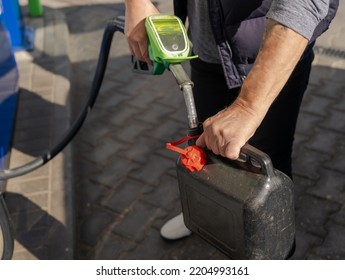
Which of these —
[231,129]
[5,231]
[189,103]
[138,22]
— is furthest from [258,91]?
[5,231]

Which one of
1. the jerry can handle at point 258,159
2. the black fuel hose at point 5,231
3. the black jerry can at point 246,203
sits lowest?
the black fuel hose at point 5,231

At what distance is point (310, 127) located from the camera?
11.8 feet

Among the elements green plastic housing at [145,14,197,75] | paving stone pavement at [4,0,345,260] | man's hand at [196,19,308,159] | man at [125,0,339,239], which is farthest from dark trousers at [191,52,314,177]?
paving stone pavement at [4,0,345,260]

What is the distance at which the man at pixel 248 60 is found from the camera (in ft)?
4.45

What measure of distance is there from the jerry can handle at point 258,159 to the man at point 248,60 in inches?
1.3

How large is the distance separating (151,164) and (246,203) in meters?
2.07

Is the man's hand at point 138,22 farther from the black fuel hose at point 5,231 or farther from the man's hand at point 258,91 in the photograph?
the black fuel hose at point 5,231

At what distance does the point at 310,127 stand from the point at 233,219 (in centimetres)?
237

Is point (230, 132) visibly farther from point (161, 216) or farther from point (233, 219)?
point (161, 216)

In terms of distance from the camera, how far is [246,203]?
134cm

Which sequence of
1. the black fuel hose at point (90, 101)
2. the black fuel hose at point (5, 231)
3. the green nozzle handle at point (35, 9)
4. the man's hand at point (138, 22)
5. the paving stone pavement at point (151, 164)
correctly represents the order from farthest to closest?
the green nozzle handle at point (35, 9) < the paving stone pavement at point (151, 164) < the black fuel hose at point (90, 101) < the black fuel hose at point (5, 231) < the man's hand at point (138, 22)

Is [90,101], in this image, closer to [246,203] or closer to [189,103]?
[189,103]

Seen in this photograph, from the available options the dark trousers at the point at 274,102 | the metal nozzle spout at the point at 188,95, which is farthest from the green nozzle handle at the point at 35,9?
the metal nozzle spout at the point at 188,95
